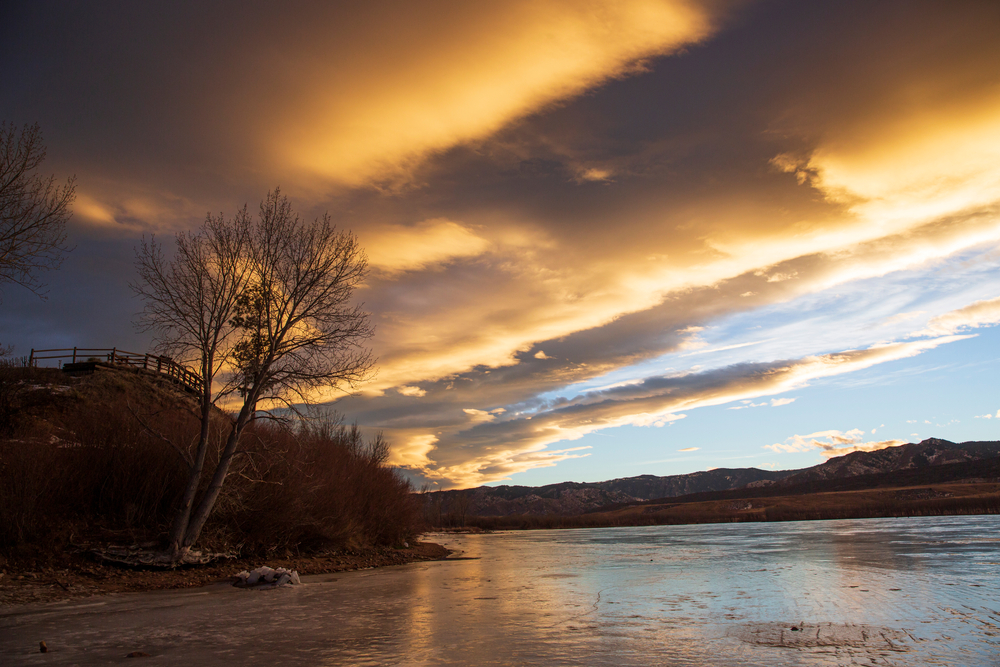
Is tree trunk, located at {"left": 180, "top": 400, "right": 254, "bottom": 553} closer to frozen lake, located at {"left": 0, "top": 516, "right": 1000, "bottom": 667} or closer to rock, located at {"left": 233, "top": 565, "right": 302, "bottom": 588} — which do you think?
rock, located at {"left": 233, "top": 565, "right": 302, "bottom": 588}

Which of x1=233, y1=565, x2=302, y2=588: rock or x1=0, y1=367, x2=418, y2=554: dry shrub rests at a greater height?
x1=0, y1=367, x2=418, y2=554: dry shrub

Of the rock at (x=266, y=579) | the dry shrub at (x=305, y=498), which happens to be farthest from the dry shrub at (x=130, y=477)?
the rock at (x=266, y=579)

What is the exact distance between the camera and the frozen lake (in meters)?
8.30

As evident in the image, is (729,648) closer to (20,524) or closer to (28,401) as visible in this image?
(20,524)

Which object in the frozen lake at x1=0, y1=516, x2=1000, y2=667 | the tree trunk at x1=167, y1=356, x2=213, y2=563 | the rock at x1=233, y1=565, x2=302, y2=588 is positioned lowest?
the rock at x1=233, y1=565, x2=302, y2=588

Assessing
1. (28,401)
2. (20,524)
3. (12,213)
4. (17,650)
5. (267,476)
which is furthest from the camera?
(28,401)

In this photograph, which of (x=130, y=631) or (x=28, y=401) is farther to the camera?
(x=28, y=401)

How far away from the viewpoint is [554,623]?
37.4 feet

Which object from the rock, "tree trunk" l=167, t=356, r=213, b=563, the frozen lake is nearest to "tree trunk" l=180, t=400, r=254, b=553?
"tree trunk" l=167, t=356, r=213, b=563

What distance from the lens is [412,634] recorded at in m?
10.3

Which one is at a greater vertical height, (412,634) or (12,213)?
(12,213)

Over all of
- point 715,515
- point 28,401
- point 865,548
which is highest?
point 28,401

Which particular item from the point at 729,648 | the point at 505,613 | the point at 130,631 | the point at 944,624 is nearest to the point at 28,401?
the point at 130,631

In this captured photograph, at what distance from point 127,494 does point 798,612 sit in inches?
881
